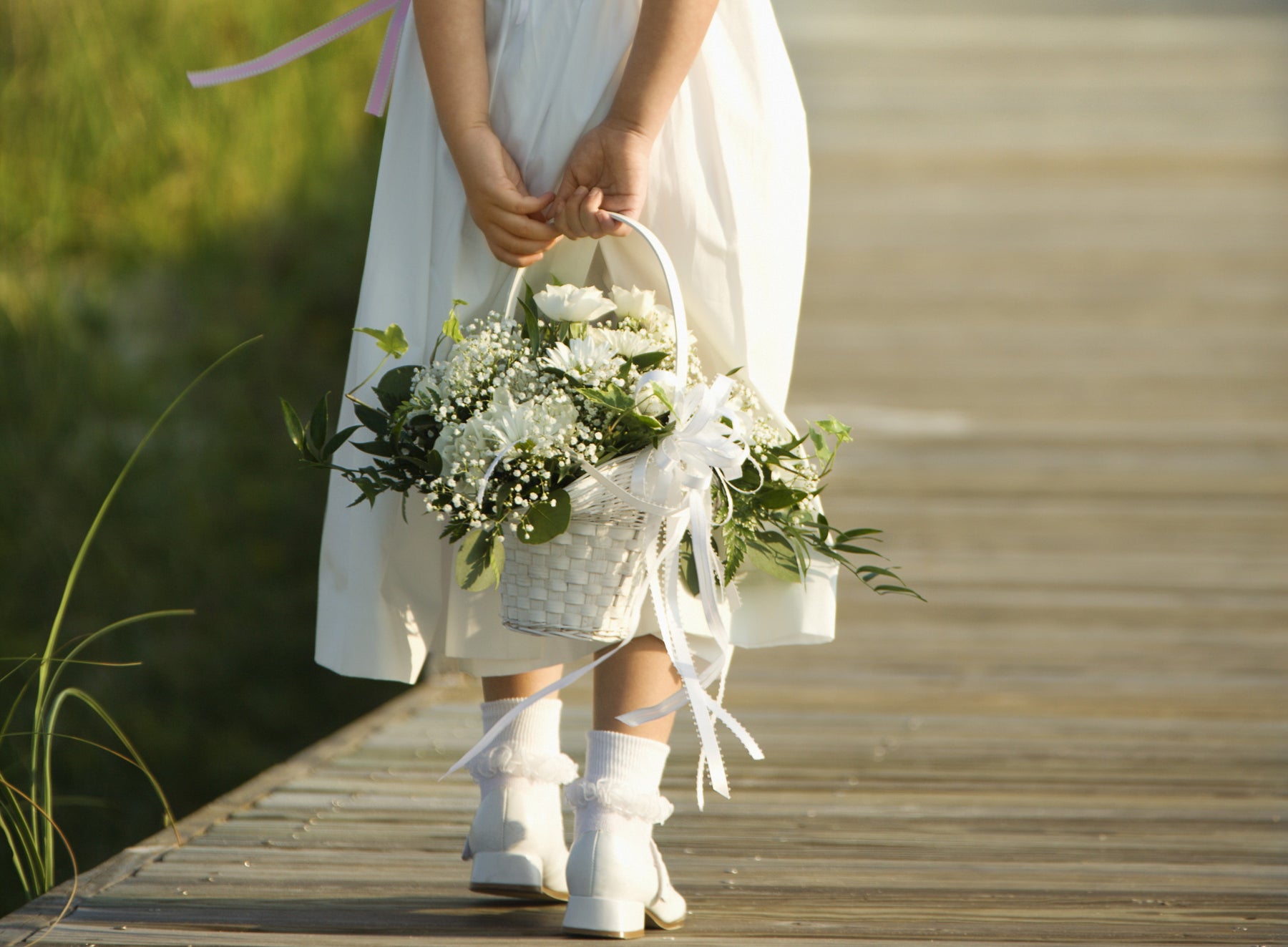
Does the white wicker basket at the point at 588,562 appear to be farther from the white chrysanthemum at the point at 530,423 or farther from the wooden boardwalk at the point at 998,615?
the wooden boardwalk at the point at 998,615

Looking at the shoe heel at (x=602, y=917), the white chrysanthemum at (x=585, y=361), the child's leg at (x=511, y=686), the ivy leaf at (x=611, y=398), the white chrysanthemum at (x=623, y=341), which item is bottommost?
the shoe heel at (x=602, y=917)

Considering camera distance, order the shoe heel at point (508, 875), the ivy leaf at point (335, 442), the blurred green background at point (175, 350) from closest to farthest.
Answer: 1. the ivy leaf at point (335, 442)
2. the shoe heel at point (508, 875)
3. the blurred green background at point (175, 350)

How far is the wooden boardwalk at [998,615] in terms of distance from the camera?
1.47 meters

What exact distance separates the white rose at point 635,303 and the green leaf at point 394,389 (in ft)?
0.60

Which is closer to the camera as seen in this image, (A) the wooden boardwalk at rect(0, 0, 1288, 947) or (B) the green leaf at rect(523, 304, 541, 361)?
(B) the green leaf at rect(523, 304, 541, 361)

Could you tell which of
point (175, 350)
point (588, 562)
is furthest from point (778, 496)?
point (175, 350)

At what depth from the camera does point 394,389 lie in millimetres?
1287

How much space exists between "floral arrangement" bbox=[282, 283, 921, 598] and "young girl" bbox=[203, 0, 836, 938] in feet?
0.17

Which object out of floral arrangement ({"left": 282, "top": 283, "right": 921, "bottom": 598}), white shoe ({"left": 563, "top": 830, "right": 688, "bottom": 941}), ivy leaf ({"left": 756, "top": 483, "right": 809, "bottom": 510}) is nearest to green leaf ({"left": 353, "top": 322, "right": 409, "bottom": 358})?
floral arrangement ({"left": 282, "top": 283, "right": 921, "bottom": 598})

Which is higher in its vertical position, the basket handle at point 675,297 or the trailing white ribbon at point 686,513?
the basket handle at point 675,297

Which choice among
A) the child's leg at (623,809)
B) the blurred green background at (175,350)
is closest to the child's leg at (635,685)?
the child's leg at (623,809)

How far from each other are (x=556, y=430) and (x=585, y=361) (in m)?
0.07

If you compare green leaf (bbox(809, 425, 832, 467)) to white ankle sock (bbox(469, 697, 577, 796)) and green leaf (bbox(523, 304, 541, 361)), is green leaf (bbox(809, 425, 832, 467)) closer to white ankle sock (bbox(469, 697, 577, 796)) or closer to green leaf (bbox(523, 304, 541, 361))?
green leaf (bbox(523, 304, 541, 361))

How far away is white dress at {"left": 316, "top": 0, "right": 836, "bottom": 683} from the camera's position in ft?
4.29
